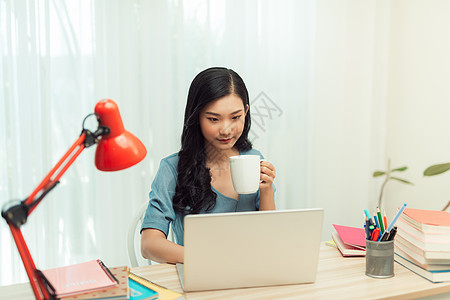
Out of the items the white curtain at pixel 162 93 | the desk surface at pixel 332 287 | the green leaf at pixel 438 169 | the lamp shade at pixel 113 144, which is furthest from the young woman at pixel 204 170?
the green leaf at pixel 438 169

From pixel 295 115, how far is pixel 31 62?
4.55ft

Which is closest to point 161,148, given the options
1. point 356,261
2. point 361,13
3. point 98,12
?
point 98,12

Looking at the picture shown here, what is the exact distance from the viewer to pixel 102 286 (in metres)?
0.90

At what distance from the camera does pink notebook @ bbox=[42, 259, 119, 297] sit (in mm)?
887

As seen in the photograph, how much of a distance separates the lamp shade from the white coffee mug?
341 mm

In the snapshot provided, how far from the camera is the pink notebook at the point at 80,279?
0.89 metres

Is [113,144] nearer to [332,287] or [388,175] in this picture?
[332,287]

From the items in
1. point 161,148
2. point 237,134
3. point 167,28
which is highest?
point 167,28

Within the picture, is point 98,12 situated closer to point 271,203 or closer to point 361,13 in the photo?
point 271,203

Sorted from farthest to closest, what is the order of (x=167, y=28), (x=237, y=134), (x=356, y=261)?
(x=167, y=28) → (x=237, y=134) → (x=356, y=261)

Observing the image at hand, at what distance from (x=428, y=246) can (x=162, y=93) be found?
142cm

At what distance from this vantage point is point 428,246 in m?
1.09

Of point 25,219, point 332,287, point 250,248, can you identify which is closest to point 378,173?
point 332,287

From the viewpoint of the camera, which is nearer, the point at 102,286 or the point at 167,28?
the point at 102,286
